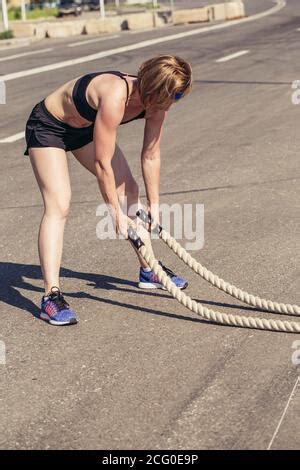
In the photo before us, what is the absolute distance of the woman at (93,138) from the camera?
5648mm

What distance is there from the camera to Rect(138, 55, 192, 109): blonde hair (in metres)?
5.52

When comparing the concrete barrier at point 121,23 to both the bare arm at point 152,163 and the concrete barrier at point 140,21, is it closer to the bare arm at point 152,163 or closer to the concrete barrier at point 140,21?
the concrete barrier at point 140,21

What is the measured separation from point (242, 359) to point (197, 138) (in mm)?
7418

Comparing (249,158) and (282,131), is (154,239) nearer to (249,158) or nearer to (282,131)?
(249,158)

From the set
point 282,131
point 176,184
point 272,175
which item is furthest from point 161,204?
point 282,131

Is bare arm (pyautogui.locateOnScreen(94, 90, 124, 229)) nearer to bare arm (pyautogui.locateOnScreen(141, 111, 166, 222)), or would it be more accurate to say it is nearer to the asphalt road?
bare arm (pyautogui.locateOnScreen(141, 111, 166, 222))

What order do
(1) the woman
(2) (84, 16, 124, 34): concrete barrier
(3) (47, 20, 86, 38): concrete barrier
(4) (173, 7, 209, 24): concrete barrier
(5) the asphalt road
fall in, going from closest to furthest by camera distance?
(5) the asphalt road, (1) the woman, (3) (47, 20, 86, 38): concrete barrier, (2) (84, 16, 124, 34): concrete barrier, (4) (173, 7, 209, 24): concrete barrier

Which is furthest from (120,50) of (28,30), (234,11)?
(234,11)

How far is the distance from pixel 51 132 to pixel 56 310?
107cm

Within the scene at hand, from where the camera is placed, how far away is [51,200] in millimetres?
6285

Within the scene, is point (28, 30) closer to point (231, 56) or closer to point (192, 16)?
point (192, 16)

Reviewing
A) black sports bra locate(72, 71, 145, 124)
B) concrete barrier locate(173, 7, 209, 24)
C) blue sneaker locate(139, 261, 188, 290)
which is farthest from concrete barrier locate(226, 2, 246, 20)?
black sports bra locate(72, 71, 145, 124)

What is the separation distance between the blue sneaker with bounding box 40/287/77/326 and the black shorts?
889 millimetres

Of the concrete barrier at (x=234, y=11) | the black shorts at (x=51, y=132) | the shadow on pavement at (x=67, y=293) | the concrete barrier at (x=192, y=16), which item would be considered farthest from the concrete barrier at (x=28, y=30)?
the black shorts at (x=51, y=132)
